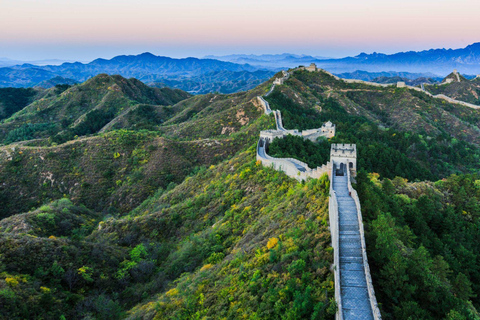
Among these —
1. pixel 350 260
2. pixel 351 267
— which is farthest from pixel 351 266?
pixel 350 260

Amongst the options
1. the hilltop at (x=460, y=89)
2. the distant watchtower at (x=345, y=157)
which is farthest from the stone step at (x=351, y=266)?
the hilltop at (x=460, y=89)

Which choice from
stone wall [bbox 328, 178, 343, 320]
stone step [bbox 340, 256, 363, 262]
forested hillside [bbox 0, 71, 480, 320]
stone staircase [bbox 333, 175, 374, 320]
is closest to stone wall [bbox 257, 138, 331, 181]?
forested hillside [bbox 0, 71, 480, 320]

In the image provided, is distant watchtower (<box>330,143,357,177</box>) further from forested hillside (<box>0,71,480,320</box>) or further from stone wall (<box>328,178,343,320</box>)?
stone wall (<box>328,178,343,320</box>)

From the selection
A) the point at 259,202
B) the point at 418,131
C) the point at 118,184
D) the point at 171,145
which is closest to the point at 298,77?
the point at 418,131

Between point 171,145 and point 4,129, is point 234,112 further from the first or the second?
point 4,129

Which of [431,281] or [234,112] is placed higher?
[234,112]

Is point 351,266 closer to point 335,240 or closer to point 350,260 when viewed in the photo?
point 350,260

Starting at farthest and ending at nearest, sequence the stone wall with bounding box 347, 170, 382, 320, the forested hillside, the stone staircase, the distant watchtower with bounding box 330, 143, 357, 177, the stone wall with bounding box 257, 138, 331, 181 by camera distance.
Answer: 1. the stone wall with bounding box 257, 138, 331, 181
2. the distant watchtower with bounding box 330, 143, 357, 177
3. the forested hillside
4. the stone staircase
5. the stone wall with bounding box 347, 170, 382, 320
